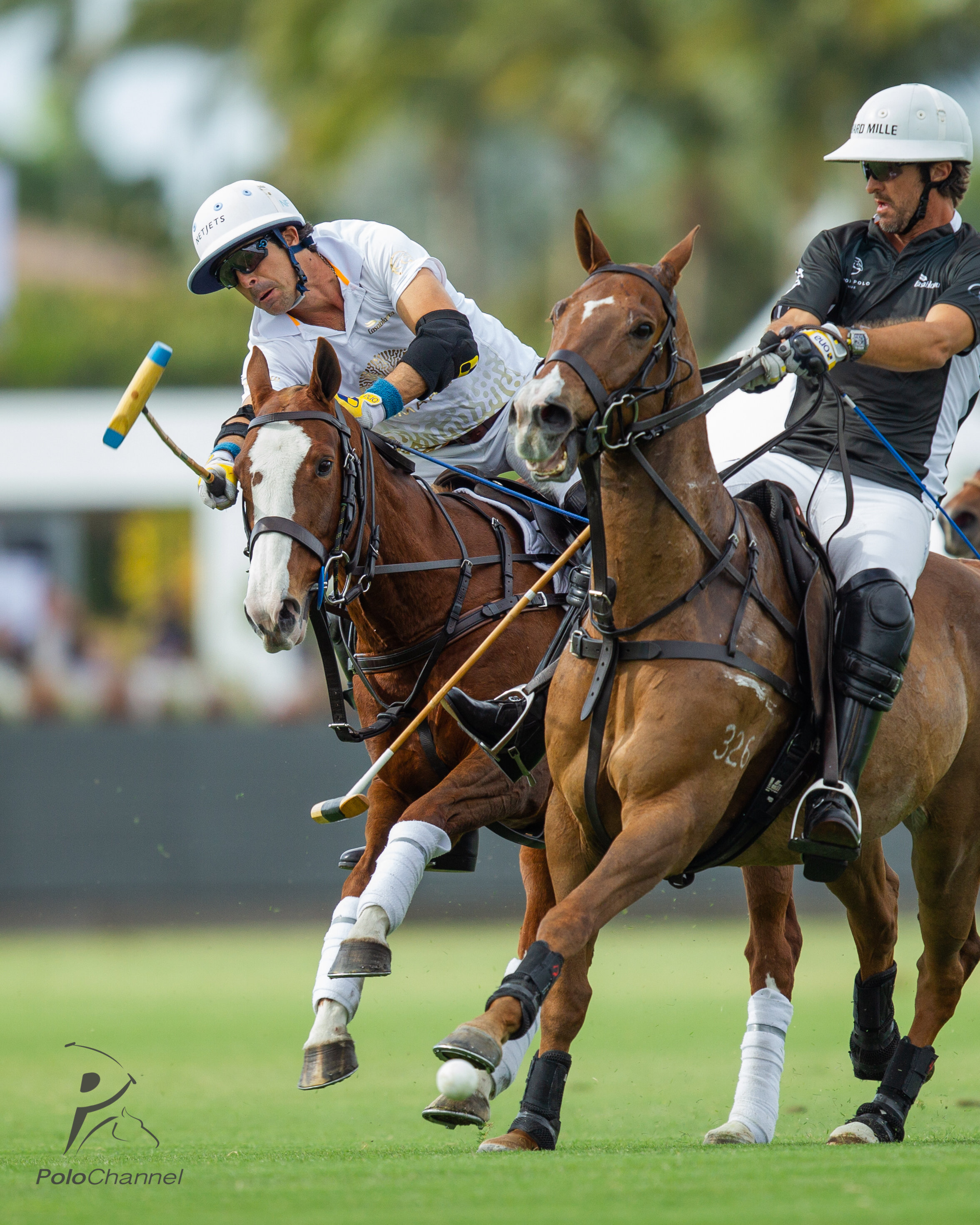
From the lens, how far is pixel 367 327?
6.58 m

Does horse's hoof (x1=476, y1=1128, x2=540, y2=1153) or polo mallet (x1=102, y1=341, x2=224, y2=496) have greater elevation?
polo mallet (x1=102, y1=341, x2=224, y2=496)

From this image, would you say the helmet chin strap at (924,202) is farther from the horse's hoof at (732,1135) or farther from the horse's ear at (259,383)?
the horse's hoof at (732,1135)

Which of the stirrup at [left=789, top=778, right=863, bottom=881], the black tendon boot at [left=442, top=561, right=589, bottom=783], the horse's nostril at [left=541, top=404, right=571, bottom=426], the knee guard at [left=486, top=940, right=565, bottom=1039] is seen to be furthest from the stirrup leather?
the horse's nostril at [left=541, top=404, right=571, bottom=426]

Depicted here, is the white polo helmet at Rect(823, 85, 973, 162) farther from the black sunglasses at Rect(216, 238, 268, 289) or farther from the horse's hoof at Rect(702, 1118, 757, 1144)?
the horse's hoof at Rect(702, 1118, 757, 1144)

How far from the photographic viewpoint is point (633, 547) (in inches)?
207

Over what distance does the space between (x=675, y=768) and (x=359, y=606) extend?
4.81ft

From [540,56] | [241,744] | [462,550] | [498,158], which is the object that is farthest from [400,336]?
[498,158]

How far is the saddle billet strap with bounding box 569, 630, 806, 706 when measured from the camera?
5.23 m

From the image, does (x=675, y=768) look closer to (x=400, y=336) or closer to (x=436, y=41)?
(x=400, y=336)

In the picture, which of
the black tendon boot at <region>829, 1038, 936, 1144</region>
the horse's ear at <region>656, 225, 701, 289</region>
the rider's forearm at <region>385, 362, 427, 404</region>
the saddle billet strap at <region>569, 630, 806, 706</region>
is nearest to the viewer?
the horse's ear at <region>656, 225, 701, 289</region>

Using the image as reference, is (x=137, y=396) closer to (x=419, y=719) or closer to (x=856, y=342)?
(x=419, y=719)

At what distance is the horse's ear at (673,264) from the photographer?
5.12 metres

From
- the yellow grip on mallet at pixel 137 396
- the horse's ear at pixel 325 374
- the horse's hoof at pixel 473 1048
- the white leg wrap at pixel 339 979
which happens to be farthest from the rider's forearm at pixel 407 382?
the horse's hoof at pixel 473 1048

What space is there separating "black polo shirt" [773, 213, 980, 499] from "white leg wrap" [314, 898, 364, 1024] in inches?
86.5
